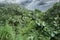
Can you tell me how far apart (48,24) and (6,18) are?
1262 mm

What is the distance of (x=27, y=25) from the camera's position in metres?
6.80

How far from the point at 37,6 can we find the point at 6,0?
1.23 metres

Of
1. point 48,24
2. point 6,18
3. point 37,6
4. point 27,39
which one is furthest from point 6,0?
point 27,39

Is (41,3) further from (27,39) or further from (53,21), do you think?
(27,39)

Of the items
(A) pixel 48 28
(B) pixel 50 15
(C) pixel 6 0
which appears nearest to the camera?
(A) pixel 48 28

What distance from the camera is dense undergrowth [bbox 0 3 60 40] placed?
19.4ft

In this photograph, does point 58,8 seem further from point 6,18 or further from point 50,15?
point 6,18

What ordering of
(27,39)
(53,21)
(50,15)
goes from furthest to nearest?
(50,15) → (53,21) → (27,39)

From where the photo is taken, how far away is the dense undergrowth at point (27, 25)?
5902 millimetres

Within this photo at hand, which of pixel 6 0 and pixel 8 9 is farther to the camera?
pixel 6 0

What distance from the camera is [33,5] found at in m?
9.21

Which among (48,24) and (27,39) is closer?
(27,39)

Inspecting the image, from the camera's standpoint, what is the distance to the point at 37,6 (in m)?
9.21

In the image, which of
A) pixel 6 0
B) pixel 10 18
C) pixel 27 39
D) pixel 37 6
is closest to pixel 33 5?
pixel 37 6
